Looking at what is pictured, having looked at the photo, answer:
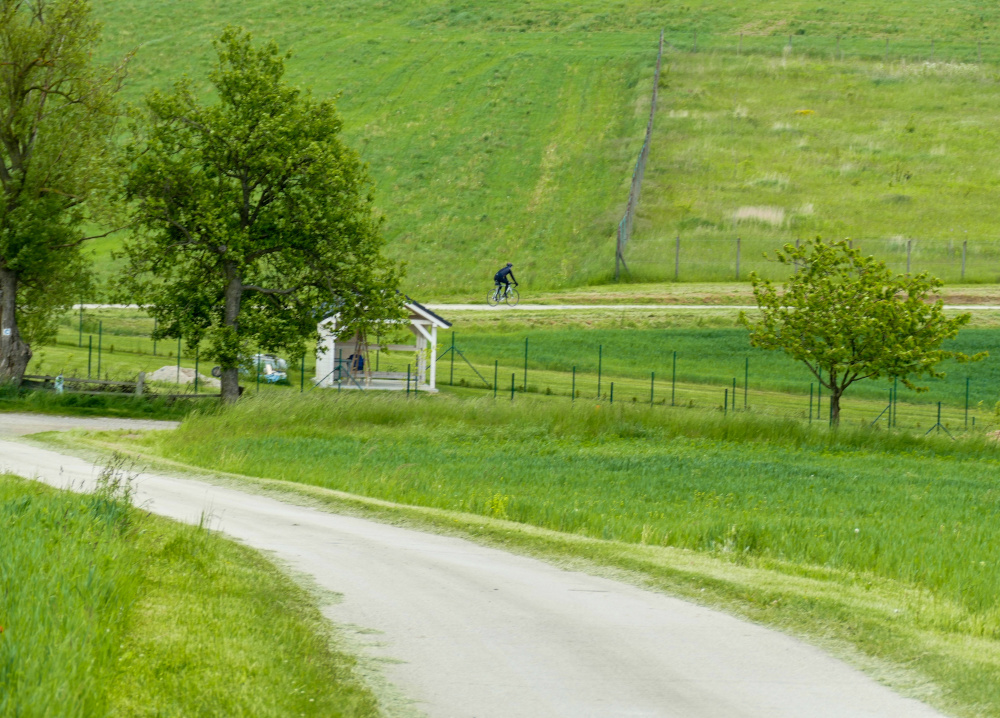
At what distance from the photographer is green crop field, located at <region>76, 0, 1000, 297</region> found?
78938 mm

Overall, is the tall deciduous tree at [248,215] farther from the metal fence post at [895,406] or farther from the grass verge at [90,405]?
the metal fence post at [895,406]

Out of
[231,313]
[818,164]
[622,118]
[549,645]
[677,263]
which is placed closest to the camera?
[549,645]

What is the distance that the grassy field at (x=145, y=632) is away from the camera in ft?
23.0

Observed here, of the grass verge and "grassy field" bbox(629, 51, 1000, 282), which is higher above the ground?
"grassy field" bbox(629, 51, 1000, 282)

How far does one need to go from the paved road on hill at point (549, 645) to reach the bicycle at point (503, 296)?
4746 cm

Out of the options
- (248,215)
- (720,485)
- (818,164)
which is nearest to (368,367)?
(248,215)

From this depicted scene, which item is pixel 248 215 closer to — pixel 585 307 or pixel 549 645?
pixel 585 307

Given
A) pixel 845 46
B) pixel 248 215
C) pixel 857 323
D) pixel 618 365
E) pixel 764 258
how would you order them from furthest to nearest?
pixel 845 46 < pixel 764 258 < pixel 618 365 < pixel 248 215 < pixel 857 323

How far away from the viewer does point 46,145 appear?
3847cm

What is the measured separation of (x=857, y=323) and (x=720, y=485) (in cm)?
1495

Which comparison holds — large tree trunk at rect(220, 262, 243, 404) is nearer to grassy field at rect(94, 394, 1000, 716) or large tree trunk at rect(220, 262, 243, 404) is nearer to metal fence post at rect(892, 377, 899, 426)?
grassy field at rect(94, 394, 1000, 716)

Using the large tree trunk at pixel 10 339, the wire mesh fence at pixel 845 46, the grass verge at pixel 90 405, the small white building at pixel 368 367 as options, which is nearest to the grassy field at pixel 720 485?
the grass verge at pixel 90 405

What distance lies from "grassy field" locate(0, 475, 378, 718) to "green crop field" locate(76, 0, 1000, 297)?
6015cm

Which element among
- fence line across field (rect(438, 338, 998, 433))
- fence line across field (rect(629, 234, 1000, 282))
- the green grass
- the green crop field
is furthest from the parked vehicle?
fence line across field (rect(629, 234, 1000, 282))
